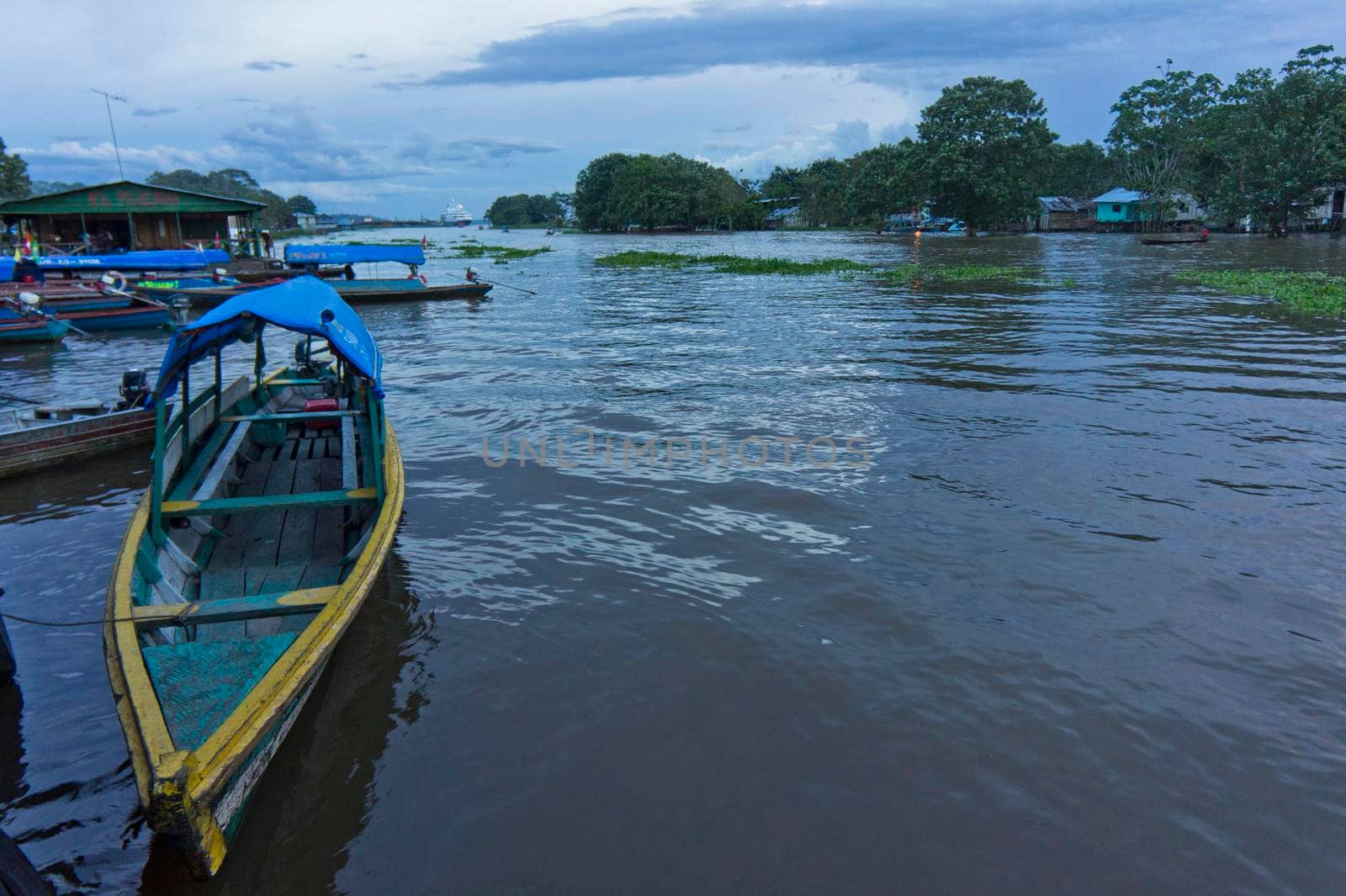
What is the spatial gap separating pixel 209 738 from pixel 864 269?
119 feet

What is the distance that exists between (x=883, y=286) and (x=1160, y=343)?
13.7 metres

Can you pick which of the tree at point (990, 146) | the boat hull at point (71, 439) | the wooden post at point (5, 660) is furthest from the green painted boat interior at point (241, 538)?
the tree at point (990, 146)

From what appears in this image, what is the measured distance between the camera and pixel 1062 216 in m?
82.5

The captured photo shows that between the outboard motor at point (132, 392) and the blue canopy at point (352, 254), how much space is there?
55.2 ft

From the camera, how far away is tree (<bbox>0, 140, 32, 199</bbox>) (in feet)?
183

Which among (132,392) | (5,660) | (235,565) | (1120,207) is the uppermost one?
(1120,207)

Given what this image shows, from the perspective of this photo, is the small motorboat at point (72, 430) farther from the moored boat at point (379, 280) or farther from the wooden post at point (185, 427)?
the moored boat at point (379, 280)

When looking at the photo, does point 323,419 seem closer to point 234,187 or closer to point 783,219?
point 783,219

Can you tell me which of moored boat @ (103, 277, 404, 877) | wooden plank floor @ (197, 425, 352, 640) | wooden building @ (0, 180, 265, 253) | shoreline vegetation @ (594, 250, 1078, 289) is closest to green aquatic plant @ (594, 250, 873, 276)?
shoreline vegetation @ (594, 250, 1078, 289)

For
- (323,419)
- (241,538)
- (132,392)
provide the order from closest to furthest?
(241,538) → (323,419) → (132,392)

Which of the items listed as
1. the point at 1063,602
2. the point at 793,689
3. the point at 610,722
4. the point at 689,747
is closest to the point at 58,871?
the point at 610,722

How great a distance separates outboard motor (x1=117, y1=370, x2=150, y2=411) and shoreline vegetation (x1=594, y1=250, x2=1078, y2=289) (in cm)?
2596

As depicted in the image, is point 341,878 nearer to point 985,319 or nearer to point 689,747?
point 689,747

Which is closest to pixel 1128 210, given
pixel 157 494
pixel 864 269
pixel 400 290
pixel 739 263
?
pixel 864 269
